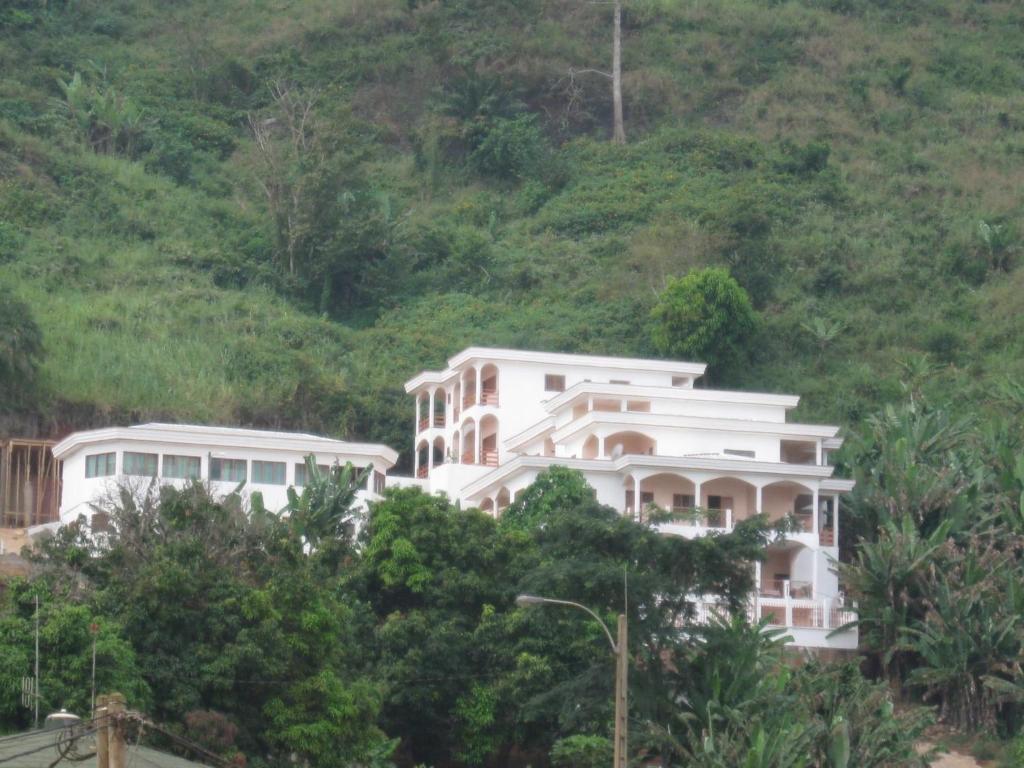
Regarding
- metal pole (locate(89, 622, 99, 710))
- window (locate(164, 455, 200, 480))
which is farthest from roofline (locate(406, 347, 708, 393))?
metal pole (locate(89, 622, 99, 710))

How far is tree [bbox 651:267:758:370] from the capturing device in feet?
227

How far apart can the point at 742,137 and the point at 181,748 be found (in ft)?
200

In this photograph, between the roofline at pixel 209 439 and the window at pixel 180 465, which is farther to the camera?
the window at pixel 180 465

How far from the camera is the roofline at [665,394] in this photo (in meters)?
59.3

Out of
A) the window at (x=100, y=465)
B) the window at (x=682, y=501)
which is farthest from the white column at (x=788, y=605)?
the window at (x=100, y=465)

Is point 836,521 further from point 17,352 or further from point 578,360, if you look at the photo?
point 17,352

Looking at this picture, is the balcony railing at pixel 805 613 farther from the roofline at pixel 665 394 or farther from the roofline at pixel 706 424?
the roofline at pixel 665 394

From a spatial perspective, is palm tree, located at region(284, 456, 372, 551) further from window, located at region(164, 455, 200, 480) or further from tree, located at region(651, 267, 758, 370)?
tree, located at region(651, 267, 758, 370)

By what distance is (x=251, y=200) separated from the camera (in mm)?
88062

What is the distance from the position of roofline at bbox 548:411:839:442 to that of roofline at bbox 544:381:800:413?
0.92 meters

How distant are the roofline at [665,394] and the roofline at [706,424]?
3.03ft

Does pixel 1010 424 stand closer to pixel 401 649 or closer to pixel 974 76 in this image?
pixel 401 649

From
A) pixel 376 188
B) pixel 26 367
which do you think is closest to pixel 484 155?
pixel 376 188

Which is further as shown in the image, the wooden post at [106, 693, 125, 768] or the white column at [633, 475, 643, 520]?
the white column at [633, 475, 643, 520]
